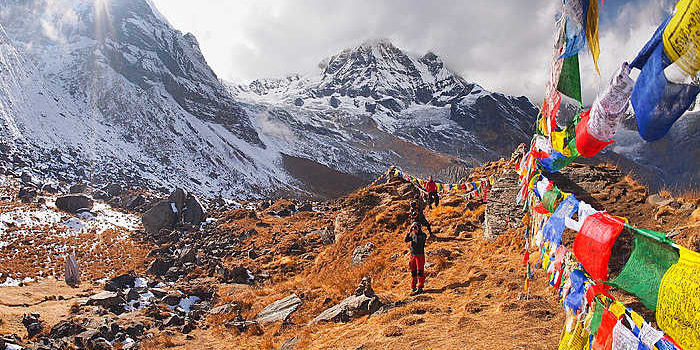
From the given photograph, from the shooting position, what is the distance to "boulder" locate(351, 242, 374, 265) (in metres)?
13.4

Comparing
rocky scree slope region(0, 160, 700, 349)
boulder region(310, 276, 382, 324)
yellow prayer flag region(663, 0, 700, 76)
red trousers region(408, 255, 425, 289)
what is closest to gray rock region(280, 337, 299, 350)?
rocky scree slope region(0, 160, 700, 349)

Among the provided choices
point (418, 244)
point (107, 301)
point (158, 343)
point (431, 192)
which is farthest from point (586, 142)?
point (107, 301)

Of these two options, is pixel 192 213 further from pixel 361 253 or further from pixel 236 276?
pixel 361 253

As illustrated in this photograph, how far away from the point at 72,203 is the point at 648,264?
37258 mm

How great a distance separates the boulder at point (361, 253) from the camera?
13.4m

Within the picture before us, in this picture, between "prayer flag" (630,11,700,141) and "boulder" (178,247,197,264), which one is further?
"boulder" (178,247,197,264)

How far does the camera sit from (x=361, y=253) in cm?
1367

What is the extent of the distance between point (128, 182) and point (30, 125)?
42.6 feet

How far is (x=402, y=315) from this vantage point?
6.87 m

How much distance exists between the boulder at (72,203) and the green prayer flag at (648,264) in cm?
3655

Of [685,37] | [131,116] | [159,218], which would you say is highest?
[131,116]

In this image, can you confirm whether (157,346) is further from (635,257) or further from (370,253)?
(635,257)

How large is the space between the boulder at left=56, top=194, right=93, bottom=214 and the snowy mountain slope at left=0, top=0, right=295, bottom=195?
9.93 meters

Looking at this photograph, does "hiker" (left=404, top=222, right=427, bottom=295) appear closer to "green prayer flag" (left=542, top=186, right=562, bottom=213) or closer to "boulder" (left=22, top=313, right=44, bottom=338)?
"green prayer flag" (left=542, top=186, right=562, bottom=213)
